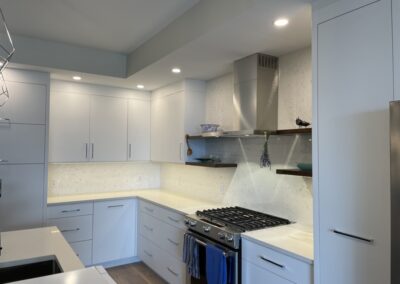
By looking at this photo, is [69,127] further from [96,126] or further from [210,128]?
[210,128]

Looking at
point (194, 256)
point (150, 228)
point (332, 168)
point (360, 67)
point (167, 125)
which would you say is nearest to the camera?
point (360, 67)

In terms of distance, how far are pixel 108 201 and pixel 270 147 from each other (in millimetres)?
2287

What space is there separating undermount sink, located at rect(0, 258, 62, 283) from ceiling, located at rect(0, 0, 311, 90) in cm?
187

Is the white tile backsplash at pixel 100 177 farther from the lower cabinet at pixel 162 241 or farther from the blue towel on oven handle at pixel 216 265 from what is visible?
the blue towel on oven handle at pixel 216 265

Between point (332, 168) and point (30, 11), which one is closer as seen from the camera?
point (332, 168)

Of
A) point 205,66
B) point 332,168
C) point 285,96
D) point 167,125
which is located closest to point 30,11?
point 205,66

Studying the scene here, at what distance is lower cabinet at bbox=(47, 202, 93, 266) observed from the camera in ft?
11.5

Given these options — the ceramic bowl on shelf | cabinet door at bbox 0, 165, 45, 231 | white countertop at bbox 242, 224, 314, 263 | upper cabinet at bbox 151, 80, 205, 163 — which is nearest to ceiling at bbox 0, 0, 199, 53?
upper cabinet at bbox 151, 80, 205, 163

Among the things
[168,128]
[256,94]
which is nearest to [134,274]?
[168,128]

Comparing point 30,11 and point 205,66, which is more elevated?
point 30,11

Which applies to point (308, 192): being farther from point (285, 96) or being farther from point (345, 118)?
point (345, 118)

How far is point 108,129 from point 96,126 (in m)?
0.17

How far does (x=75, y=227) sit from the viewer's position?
11.9ft

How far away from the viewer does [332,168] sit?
5.30ft
